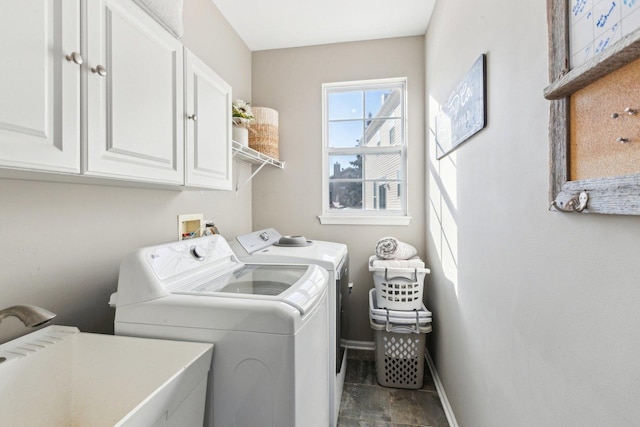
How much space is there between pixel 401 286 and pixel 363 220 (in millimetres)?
733

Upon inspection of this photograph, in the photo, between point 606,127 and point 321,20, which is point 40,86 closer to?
point 606,127

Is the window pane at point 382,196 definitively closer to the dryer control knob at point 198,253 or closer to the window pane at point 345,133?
the window pane at point 345,133

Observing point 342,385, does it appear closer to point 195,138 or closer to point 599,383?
point 599,383

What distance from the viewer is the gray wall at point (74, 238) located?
978mm

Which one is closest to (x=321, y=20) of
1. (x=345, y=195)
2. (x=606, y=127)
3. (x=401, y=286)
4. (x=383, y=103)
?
(x=383, y=103)

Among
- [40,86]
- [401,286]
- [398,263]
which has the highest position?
[40,86]

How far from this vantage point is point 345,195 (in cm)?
283

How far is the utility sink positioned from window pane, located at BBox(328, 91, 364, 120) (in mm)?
2427

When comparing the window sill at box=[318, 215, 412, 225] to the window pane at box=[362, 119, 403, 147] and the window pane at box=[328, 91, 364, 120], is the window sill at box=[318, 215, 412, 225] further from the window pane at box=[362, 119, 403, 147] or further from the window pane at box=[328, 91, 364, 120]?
the window pane at box=[328, 91, 364, 120]

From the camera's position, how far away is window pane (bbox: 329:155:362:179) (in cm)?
283

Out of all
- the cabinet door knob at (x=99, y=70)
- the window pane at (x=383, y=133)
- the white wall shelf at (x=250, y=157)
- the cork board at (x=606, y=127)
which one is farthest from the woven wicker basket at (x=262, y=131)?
the cork board at (x=606, y=127)

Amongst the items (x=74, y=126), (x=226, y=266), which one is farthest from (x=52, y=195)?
(x=226, y=266)

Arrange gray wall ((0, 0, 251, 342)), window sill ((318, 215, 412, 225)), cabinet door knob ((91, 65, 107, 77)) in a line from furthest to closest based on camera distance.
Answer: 1. window sill ((318, 215, 412, 225))
2. gray wall ((0, 0, 251, 342))
3. cabinet door knob ((91, 65, 107, 77))

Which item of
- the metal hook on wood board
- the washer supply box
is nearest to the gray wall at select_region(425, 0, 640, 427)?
the metal hook on wood board
